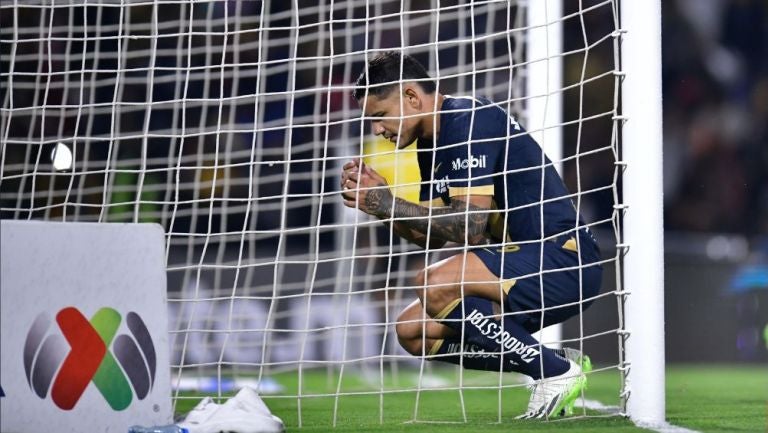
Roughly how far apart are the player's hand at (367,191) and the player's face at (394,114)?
0.81 feet

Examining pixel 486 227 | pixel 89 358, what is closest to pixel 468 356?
pixel 486 227

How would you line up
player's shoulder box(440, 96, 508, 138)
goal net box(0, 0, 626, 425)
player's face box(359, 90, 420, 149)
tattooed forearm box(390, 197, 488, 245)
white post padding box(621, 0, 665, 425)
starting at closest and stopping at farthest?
white post padding box(621, 0, 665, 425)
tattooed forearm box(390, 197, 488, 245)
player's shoulder box(440, 96, 508, 138)
player's face box(359, 90, 420, 149)
goal net box(0, 0, 626, 425)

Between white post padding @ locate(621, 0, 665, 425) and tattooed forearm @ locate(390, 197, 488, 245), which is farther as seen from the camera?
tattooed forearm @ locate(390, 197, 488, 245)

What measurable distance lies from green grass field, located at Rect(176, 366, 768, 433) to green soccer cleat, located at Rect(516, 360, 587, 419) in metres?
0.09

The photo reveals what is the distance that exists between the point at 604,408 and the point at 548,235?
2.98 feet

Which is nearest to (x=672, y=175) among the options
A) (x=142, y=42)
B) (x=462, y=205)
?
(x=142, y=42)

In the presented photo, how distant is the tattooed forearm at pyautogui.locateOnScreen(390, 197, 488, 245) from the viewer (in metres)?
3.93

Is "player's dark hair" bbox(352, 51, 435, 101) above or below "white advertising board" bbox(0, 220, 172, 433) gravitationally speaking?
above

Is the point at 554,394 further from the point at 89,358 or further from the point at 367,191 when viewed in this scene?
the point at 89,358

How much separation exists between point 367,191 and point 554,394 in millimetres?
974

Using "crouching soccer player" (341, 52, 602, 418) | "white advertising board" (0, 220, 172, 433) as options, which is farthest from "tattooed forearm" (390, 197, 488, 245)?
"white advertising board" (0, 220, 172, 433)

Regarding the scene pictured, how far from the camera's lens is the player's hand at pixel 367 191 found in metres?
3.99

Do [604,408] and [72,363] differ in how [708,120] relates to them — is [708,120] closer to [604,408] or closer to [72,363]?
[604,408]

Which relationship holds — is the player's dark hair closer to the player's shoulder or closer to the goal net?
the player's shoulder
